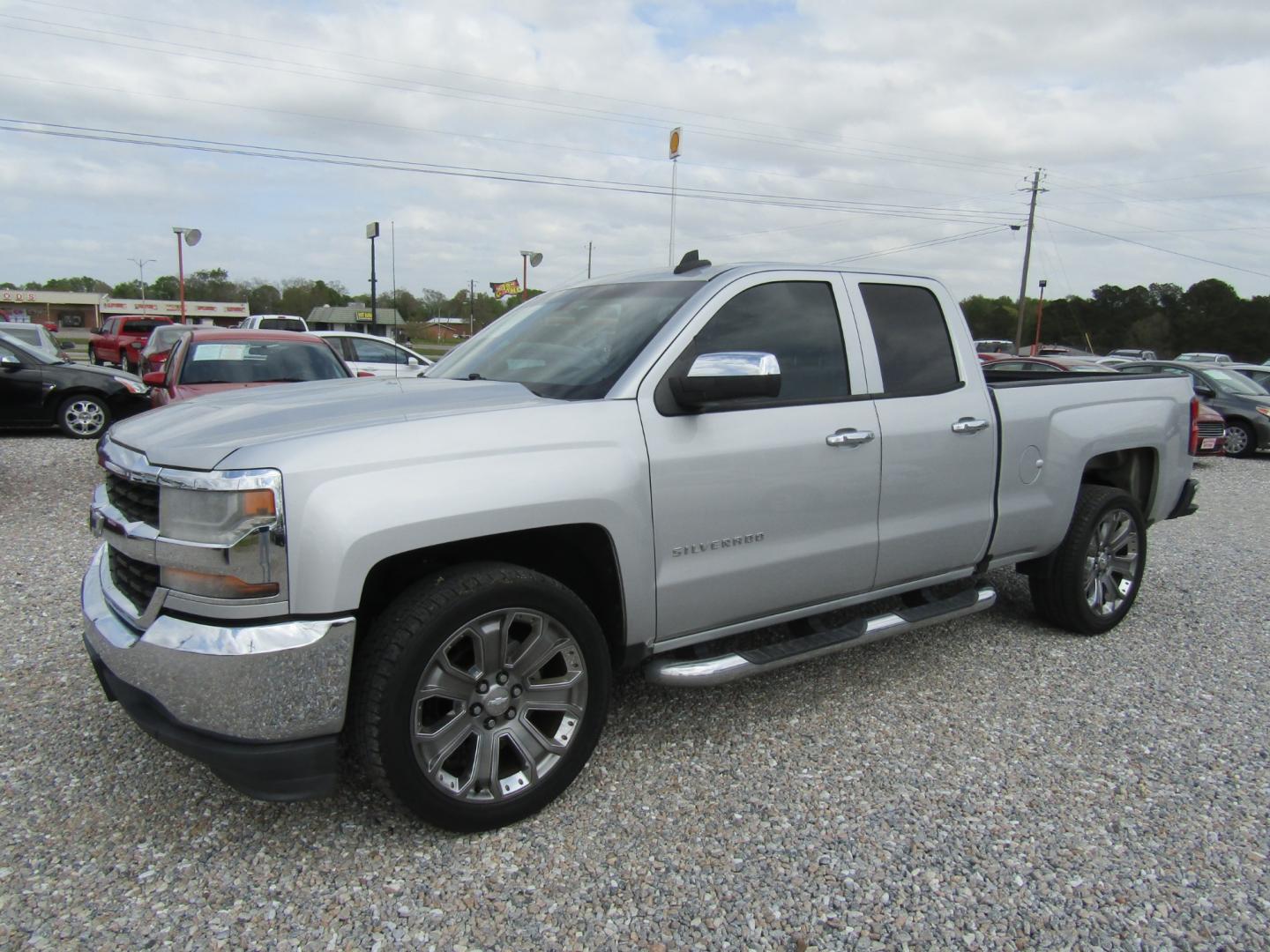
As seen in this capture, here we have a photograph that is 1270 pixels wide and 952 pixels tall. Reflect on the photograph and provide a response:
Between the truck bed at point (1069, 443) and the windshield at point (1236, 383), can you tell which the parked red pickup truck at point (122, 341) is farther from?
the windshield at point (1236, 383)

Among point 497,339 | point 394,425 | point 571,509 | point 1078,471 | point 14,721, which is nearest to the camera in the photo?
point 394,425

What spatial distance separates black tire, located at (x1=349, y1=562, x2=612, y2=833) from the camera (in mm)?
2508

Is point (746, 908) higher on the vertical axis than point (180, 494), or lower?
lower

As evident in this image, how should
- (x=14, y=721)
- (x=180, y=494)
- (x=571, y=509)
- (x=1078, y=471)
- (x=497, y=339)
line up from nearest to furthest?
(x=180, y=494) → (x=571, y=509) → (x=14, y=721) → (x=497, y=339) → (x=1078, y=471)

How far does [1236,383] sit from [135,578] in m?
17.3

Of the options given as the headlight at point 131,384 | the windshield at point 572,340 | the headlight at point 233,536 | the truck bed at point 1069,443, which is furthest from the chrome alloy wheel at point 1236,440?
the headlight at point 131,384

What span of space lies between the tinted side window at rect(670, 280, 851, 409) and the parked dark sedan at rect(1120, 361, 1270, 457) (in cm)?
1231

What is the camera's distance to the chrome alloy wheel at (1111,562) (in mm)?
4719

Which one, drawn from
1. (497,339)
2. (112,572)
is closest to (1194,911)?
(497,339)

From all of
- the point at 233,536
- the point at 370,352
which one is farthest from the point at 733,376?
the point at 370,352

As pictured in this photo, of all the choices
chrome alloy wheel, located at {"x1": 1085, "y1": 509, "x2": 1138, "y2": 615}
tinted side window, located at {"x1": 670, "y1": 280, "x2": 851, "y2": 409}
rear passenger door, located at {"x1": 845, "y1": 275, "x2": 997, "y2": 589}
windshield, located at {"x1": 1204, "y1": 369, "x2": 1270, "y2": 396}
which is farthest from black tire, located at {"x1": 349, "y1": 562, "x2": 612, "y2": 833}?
windshield, located at {"x1": 1204, "y1": 369, "x2": 1270, "y2": 396}

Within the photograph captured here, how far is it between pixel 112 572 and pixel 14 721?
116 cm

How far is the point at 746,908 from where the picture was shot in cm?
247

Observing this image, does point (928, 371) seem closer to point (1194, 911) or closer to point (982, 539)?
point (982, 539)
